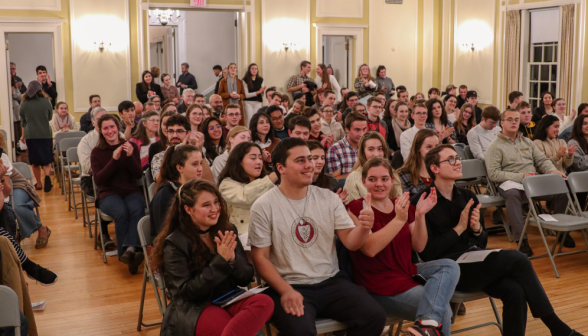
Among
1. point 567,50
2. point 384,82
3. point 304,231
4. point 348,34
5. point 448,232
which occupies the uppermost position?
point 348,34

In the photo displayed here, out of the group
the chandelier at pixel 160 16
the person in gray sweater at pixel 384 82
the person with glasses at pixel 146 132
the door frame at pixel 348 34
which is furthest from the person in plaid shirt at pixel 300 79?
the person with glasses at pixel 146 132

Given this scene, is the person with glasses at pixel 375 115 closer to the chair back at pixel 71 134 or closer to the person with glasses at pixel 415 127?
the person with glasses at pixel 415 127

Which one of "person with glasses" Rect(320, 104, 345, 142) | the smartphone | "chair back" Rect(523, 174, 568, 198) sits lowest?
the smartphone

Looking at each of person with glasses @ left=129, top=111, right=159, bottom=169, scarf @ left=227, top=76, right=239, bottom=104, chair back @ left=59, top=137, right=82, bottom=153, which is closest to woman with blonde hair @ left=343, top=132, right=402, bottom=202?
person with glasses @ left=129, top=111, right=159, bottom=169

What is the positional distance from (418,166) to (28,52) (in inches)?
513

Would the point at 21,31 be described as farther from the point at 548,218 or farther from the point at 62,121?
the point at 548,218

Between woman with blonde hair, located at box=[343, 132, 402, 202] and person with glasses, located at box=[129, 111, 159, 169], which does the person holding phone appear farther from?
person with glasses, located at box=[129, 111, 159, 169]

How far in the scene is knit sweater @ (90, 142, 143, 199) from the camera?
471 cm

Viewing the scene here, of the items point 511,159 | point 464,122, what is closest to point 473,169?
point 511,159

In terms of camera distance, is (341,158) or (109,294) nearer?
(109,294)

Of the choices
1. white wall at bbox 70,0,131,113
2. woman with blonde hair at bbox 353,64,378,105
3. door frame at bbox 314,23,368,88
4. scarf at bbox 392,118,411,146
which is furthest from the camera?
door frame at bbox 314,23,368,88

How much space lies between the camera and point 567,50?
1030 centimetres

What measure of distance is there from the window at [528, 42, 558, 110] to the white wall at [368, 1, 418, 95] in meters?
2.44

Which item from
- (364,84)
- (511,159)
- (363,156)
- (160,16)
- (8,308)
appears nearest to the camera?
(8,308)
